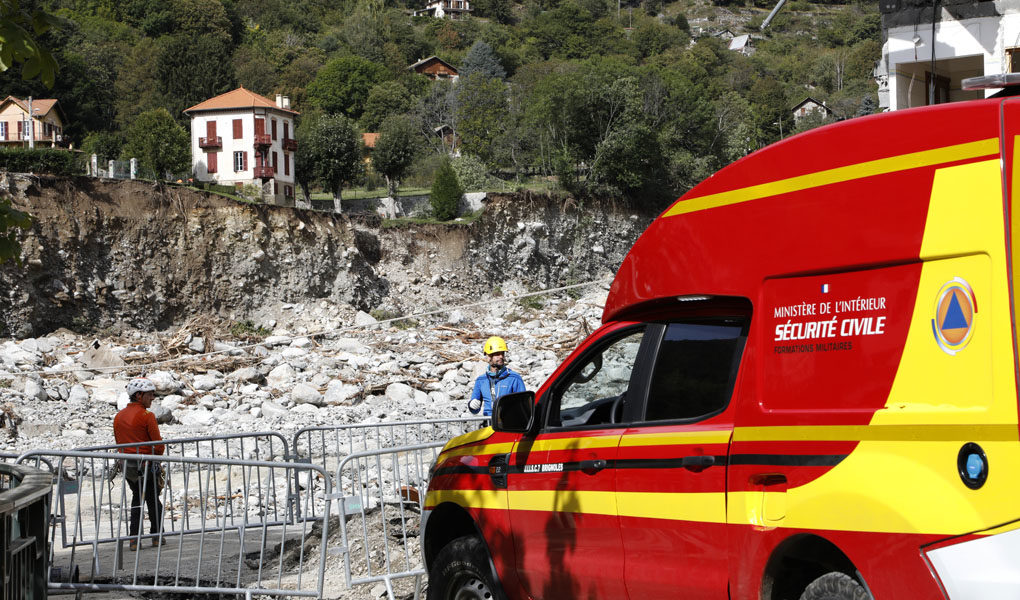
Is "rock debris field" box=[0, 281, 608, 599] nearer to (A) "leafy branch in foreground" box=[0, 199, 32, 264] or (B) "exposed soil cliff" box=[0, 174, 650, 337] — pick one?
(B) "exposed soil cliff" box=[0, 174, 650, 337]

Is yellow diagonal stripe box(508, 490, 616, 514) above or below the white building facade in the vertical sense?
below

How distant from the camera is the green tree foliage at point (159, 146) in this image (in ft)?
175

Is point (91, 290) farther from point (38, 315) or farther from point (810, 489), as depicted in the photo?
point (810, 489)

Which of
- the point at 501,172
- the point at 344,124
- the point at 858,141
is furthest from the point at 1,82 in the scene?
the point at 858,141

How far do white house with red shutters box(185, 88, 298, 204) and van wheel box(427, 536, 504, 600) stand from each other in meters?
53.3

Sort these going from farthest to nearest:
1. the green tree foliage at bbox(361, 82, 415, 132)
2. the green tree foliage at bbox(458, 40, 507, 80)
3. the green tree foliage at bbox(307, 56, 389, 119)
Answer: the green tree foliage at bbox(458, 40, 507, 80) < the green tree foliage at bbox(307, 56, 389, 119) < the green tree foliage at bbox(361, 82, 415, 132)

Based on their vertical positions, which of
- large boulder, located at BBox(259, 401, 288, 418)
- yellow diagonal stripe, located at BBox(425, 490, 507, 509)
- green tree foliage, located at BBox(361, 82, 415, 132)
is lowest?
large boulder, located at BBox(259, 401, 288, 418)

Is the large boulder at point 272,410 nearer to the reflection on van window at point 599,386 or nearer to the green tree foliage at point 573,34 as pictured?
the reflection on van window at point 599,386

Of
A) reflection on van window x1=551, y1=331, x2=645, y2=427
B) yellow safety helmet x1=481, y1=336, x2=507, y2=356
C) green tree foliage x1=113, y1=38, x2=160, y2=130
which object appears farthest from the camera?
green tree foliage x1=113, y1=38, x2=160, y2=130

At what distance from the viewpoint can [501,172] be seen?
235 feet

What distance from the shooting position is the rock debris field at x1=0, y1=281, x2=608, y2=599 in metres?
21.9

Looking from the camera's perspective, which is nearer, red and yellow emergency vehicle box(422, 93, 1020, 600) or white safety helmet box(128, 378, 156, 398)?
red and yellow emergency vehicle box(422, 93, 1020, 600)

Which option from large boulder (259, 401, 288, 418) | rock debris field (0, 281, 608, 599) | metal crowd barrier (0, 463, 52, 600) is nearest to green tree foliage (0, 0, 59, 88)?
metal crowd barrier (0, 463, 52, 600)

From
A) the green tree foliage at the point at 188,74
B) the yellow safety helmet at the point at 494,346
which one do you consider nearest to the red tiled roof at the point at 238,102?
the green tree foliage at the point at 188,74
